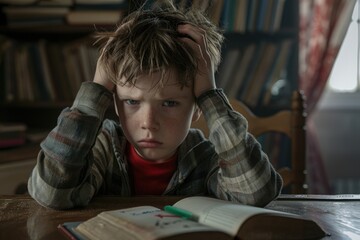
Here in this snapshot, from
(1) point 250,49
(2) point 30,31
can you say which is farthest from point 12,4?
(1) point 250,49

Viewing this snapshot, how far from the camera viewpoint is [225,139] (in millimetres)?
869

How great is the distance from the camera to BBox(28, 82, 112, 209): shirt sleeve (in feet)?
2.73

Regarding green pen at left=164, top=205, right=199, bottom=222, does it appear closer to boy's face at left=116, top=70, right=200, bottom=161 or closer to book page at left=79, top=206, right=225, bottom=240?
book page at left=79, top=206, right=225, bottom=240

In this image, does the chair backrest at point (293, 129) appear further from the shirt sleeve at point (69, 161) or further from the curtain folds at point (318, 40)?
the curtain folds at point (318, 40)

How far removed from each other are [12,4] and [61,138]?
1.57 meters

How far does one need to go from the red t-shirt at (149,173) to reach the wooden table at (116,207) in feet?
0.36

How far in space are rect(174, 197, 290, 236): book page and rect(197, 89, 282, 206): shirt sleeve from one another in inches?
5.8

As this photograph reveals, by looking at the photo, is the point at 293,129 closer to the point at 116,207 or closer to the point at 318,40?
the point at 116,207

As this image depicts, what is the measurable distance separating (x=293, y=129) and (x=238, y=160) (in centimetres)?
55

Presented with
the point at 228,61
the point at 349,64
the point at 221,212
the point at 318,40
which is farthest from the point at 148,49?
the point at 349,64

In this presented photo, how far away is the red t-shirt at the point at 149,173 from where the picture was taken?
0.99 meters

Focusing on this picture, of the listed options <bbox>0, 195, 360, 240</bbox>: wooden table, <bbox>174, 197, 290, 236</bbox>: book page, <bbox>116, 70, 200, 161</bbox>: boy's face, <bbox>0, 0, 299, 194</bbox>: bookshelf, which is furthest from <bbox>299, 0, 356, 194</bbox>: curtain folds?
<bbox>174, 197, 290, 236</bbox>: book page

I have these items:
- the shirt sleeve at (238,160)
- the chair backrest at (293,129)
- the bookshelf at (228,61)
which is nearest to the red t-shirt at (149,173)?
the shirt sleeve at (238,160)

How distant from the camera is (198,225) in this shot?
23.0 inches
